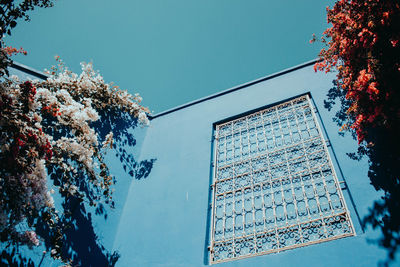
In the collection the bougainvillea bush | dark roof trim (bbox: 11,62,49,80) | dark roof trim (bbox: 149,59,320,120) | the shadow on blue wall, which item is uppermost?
dark roof trim (bbox: 149,59,320,120)

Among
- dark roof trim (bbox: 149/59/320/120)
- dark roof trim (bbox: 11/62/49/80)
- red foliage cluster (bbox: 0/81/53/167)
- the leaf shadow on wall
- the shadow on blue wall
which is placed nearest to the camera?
red foliage cluster (bbox: 0/81/53/167)

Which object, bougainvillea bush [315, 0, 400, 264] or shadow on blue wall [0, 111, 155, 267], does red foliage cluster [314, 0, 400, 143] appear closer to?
bougainvillea bush [315, 0, 400, 264]

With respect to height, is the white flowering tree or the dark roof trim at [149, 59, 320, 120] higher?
the dark roof trim at [149, 59, 320, 120]

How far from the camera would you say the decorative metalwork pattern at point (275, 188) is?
4.40 metres

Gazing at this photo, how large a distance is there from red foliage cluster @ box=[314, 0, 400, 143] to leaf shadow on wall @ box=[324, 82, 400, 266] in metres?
0.22

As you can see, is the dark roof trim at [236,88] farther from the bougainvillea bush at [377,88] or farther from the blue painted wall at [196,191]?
the bougainvillea bush at [377,88]

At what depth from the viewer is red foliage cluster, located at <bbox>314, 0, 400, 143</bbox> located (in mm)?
3984

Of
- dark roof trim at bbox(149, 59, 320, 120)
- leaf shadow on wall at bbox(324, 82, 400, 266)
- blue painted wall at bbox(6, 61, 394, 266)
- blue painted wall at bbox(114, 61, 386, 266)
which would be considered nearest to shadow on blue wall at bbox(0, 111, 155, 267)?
blue painted wall at bbox(6, 61, 394, 266)

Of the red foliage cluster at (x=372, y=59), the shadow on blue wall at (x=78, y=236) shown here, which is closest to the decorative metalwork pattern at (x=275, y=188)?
the red foliage cluster at (x=372, y=59)

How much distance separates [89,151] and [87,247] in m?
1.72

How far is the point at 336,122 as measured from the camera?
5398 mm

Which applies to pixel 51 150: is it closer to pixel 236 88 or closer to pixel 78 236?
pixel 78 236

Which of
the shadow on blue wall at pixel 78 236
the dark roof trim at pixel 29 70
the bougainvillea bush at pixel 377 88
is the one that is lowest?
the shadow on blue wall at pixel 78 236

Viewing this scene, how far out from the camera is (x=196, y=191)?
227 inches
